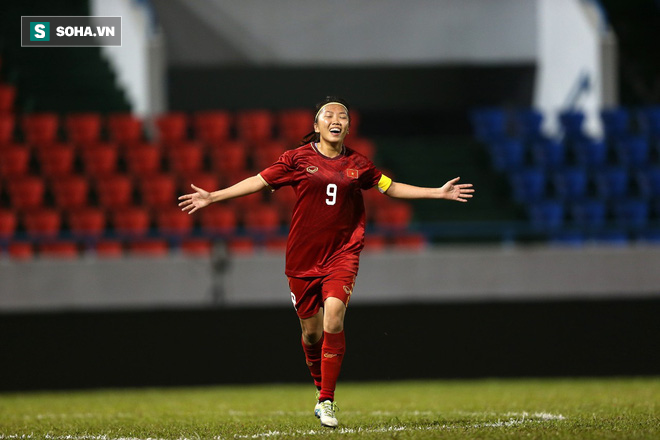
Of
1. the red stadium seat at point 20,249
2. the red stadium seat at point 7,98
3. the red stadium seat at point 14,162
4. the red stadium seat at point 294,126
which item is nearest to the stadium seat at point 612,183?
the red stadium seat at point 294,126

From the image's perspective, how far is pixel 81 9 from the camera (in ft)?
60.7

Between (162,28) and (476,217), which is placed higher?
(162,28)

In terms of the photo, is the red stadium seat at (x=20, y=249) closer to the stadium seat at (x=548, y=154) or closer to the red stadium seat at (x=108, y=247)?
the red stadium seat at (x=108, y=247)

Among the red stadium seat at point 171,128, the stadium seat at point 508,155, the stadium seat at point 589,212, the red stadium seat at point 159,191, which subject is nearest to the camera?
the red stadium seat at point 159,191

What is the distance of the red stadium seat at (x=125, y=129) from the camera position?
1566cm

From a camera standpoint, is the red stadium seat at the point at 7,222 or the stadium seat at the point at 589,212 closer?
the red stadium seat at the point at 7,222

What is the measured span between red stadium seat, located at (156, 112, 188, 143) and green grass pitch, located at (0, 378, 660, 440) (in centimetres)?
558

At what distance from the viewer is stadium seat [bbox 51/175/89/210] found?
47.3 feet

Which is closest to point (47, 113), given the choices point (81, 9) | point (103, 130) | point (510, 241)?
point (103, 130)

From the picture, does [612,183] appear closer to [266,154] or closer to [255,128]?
[266,154]

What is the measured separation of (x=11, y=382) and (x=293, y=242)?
6.45 m

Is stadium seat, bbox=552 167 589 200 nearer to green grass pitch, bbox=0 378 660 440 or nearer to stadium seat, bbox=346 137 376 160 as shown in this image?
stadium seat, bbox=346 137 376 160

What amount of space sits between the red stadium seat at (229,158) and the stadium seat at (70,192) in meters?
2.16

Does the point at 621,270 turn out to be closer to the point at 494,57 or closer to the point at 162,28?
the point at 494,57
